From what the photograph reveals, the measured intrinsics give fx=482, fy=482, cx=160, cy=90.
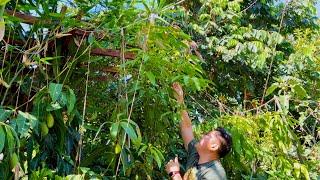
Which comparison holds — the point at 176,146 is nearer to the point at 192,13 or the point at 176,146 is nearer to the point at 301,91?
the point at 301,91

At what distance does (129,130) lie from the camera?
1.51 m

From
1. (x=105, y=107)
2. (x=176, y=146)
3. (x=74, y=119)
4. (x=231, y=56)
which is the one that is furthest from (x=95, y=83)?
(x=231, y=56)

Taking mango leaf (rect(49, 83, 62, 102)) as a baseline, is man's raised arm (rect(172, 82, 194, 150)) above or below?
below

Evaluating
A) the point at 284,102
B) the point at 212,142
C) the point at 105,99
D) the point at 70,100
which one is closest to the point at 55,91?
the point at 70,100

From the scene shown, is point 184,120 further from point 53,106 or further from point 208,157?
point 53,106

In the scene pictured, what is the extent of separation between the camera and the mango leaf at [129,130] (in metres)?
1.50

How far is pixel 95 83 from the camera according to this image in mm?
2061

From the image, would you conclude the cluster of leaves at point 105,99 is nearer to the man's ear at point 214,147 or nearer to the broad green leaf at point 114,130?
the broad green leaf at point 114,130

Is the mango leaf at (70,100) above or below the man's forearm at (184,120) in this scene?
above

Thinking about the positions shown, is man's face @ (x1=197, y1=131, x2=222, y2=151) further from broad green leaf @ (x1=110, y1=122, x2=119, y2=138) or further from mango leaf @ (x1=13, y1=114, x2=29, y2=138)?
mango leaf @ (x1=13, y1=114, x2=29, y2=138)

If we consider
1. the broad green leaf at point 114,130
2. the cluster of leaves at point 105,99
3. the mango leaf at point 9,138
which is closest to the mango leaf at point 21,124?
the cluster of leaves at point 105,99

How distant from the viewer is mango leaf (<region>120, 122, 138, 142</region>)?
150 cm

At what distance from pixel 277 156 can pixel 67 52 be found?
46.4 inches

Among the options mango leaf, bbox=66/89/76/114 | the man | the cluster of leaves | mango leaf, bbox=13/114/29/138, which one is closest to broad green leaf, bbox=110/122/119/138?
the cluster of leaves
